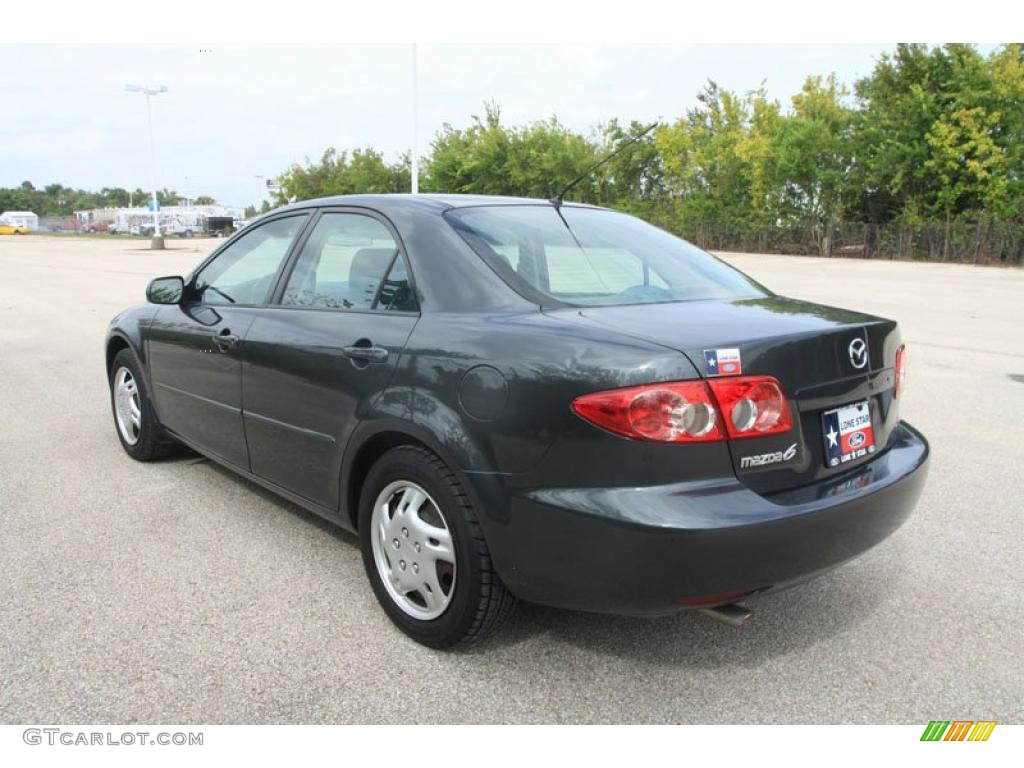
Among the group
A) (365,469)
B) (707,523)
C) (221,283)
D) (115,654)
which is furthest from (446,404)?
(221,283)

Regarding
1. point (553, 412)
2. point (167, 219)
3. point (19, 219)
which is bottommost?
point (553, 412)

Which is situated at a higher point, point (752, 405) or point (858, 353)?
point (858, 353)

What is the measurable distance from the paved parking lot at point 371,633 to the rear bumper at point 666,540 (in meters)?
0.36

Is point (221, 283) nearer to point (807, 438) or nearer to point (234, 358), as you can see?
point (234, 358)

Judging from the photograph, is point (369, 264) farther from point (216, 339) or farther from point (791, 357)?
point (791, 357)

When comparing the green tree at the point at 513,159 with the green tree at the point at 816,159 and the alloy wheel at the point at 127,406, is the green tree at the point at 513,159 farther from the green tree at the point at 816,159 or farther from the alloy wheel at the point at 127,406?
the alloy wheel at the point at 127,406

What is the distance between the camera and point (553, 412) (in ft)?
7.93

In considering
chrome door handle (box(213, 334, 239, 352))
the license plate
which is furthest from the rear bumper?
chrome door handle (box(213, 334, 239, 352))

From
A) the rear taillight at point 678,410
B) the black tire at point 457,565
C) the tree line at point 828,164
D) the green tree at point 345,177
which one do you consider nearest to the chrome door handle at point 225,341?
the black tire at point 457,565

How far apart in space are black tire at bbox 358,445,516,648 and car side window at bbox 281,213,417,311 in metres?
0.60

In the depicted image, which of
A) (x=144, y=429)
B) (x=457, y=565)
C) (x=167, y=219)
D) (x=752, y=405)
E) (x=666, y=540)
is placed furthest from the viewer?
(x=167, y=219)

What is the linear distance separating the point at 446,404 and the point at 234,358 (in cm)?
157

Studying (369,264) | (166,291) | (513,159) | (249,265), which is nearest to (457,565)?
(369,264)

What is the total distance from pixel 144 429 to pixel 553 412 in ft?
11.3
